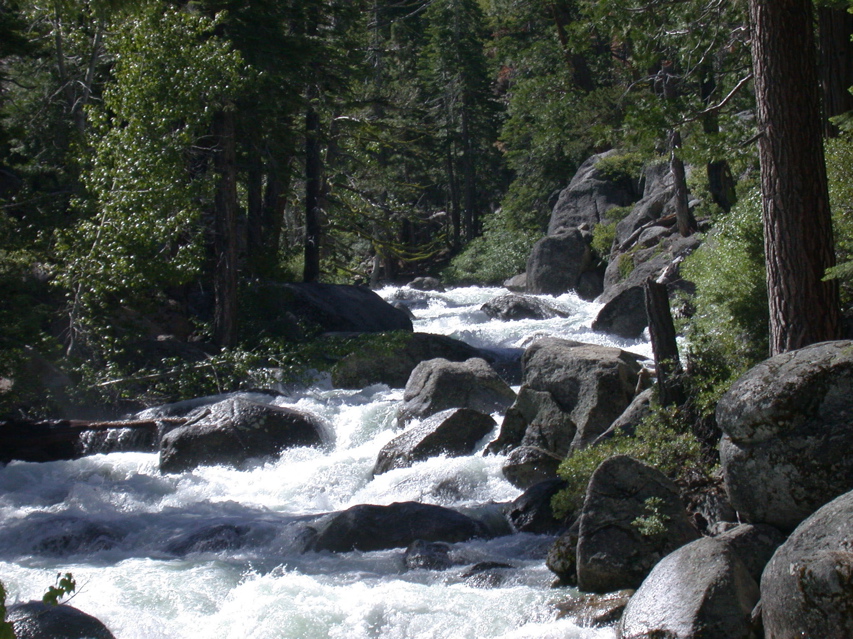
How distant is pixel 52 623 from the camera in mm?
5953

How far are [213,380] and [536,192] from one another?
21.0m

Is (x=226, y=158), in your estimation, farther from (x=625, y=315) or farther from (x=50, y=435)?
(x=625, y=315)

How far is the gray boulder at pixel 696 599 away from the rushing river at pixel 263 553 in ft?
1.57

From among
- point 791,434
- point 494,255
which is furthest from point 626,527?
point 494,255

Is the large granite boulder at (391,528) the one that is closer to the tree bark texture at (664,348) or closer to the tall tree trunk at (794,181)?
the tree bark texture at (664,348)

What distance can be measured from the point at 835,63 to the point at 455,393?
6.90 m

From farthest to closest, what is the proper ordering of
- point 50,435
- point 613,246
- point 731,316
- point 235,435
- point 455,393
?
1. point 613,246
2. point 455,393
3. point 50,435
4. point 235,435
5. point 731,316

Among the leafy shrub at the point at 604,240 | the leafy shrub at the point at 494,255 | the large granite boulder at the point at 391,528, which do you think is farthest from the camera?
the leafy shrub at the point at 494,255

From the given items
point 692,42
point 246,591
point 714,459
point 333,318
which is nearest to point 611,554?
point 714,459

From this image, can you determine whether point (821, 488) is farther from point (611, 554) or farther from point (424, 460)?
point (424, 460)

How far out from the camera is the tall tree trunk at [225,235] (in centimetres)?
1694

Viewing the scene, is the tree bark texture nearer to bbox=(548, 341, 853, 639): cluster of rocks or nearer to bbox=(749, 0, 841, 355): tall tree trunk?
bbox=(749, 0, 841, 355): tall tree trunk

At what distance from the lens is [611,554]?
6.99 metres

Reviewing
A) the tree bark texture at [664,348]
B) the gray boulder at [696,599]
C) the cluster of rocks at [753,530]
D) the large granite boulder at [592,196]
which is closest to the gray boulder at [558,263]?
the large granite boulder at [592,196]
